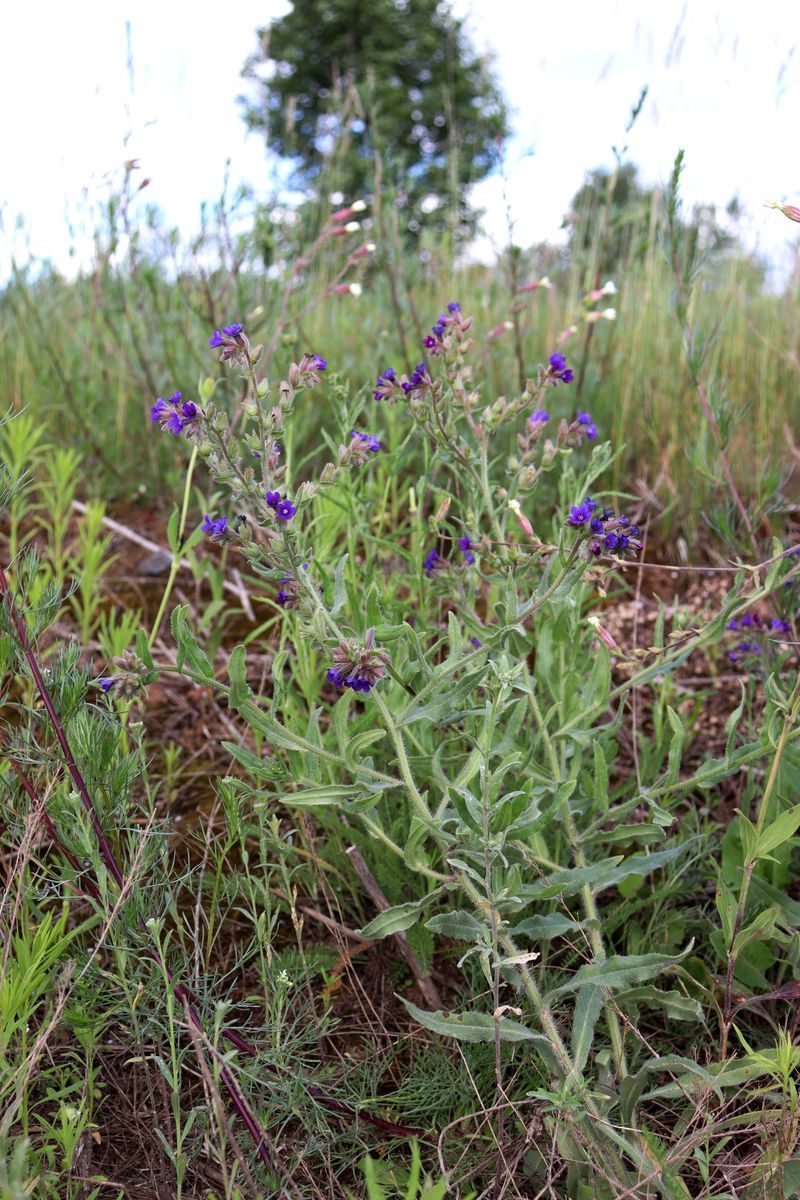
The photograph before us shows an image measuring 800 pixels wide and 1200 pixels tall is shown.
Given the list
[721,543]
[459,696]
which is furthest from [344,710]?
[721,543]

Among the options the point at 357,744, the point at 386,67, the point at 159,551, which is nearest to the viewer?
the point at 357,744

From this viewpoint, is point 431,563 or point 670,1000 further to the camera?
point 431,563

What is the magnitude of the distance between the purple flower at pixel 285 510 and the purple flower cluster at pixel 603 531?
42 centimetres

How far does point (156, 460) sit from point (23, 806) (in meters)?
2.00

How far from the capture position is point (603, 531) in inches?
55.7

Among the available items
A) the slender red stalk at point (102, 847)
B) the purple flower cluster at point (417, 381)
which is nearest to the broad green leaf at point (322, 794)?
the slender red stalk at point (102, 847)

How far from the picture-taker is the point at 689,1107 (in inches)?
57.7

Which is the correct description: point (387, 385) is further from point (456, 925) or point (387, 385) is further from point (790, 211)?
point (456, 925)

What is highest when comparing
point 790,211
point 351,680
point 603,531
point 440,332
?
point 790,211

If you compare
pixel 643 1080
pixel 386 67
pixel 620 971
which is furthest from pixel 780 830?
pixel 386 67

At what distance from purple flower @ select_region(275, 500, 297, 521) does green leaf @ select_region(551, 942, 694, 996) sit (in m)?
0.84

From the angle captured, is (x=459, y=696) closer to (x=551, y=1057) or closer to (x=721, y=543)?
(x=551, y=1057)

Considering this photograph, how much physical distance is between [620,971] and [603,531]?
27.1 inches

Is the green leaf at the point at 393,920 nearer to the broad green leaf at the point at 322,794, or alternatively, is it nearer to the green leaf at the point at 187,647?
the broad green leaf at the point at 322,794
